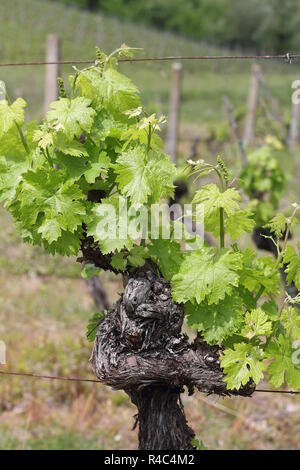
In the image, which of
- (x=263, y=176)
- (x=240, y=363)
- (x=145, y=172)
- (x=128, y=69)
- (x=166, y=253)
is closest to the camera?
(x=145, y=172)

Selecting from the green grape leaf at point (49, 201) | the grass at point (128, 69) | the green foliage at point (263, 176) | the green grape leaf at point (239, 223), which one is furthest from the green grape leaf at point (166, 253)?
the grass at point (128, 69)

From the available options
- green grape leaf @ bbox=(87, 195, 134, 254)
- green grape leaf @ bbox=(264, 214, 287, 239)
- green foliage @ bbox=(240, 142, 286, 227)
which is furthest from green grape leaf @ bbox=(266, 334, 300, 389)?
green foliage @ bbox=(240, 142, 286, 227)

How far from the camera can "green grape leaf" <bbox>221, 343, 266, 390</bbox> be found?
1.65 meters

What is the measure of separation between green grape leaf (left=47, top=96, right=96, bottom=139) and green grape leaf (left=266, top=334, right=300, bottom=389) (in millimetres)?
1026

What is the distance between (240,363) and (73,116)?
3.37 ft

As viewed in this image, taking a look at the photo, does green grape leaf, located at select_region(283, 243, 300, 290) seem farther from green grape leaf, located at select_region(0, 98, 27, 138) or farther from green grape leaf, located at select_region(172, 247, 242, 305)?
green grape leaf, located at select_region(0, 98, 27, 138)

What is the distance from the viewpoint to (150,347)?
5.84 ft

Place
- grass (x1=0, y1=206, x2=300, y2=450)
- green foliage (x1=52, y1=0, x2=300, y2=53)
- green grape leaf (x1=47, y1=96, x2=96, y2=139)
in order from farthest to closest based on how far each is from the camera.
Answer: green foliage (x1=52, y1=0, x2=300, y2=53), grass (x1=0, y1=206, x2=300, y2=450), green grape leaf (x1=47, y1=96, x2=96, y2=139)

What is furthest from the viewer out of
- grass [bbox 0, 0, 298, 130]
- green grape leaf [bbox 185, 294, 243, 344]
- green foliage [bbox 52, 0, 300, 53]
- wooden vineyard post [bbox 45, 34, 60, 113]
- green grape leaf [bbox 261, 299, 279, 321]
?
green foliage [bbox 52, 0, 300, 53]

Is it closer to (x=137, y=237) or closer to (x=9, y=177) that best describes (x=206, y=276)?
(x=137, y=237)

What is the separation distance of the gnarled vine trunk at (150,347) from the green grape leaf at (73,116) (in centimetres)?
47

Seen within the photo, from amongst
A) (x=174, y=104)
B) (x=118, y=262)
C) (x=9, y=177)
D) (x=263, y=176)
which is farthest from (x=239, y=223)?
(x=174, y=104)
